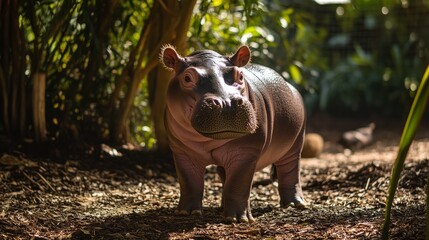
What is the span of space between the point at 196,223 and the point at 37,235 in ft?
2.42

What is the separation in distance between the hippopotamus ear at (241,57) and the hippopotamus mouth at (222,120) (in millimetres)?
341

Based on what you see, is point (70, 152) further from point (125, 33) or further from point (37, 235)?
point (37, 235)

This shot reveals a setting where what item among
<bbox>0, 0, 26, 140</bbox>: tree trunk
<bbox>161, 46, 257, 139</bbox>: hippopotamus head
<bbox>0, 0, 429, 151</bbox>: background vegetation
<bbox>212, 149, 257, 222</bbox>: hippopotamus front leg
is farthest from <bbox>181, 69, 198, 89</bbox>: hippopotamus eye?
<bbox>0, 0, 26, 140</bbox>: tree trunk

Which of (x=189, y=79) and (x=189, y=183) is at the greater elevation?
(x=189, y=79)

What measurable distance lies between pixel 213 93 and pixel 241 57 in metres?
0.36

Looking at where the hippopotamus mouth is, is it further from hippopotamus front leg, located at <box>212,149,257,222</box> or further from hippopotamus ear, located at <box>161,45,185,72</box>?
hippopotamus ear, located at <box>161,45,185,72</box>

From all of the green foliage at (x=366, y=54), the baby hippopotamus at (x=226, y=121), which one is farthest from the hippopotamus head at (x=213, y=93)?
the green foliage at (x=366, y=54)

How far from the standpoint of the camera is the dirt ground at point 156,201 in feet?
10.3

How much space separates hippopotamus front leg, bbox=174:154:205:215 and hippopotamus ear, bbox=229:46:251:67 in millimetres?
546

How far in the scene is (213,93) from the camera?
3.20m

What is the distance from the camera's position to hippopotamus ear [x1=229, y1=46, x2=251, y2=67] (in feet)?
11.4

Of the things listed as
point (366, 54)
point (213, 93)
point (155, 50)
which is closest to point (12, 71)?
point (155, 50)

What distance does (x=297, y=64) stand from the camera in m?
6.29

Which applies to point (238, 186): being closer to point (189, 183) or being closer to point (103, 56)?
point (189, 183)
